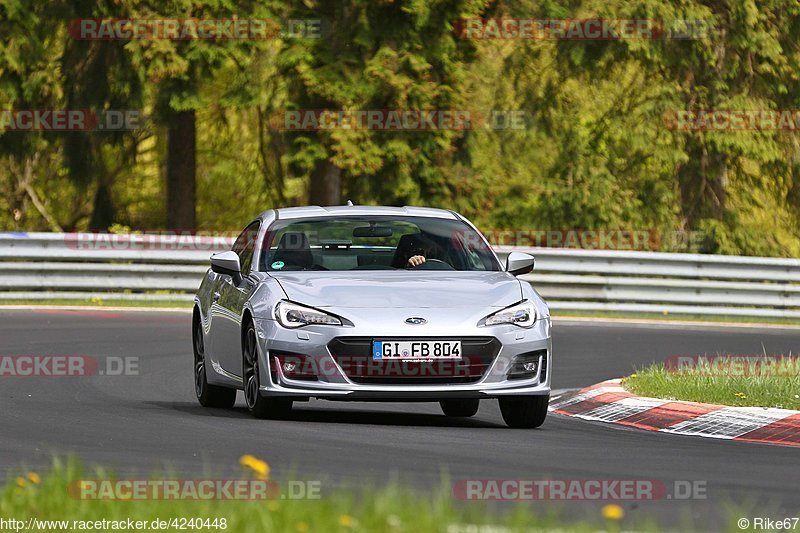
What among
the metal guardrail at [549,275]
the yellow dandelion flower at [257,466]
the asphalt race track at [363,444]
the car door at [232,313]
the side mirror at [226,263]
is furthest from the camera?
the metal guardrail at [549,275]

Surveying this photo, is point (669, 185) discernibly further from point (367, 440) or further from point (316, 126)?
point (367, 440)

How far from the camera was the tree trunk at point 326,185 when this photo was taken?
32.3 m

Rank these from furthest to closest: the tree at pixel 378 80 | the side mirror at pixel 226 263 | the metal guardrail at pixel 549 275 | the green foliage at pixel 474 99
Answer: the tree at pixel 378 80
the green foliage at pixel 474 99
the metal guardrail at pixel 549 275
the side mirror at pixel 226 263

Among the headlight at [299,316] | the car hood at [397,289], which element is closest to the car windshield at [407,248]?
the car hood at [397,289]

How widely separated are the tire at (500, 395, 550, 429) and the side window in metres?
2.12

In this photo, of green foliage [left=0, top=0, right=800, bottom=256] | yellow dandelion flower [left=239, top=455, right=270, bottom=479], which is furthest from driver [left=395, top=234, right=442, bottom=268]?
green foliage [left=0, top=0, right=800, bottom=256]

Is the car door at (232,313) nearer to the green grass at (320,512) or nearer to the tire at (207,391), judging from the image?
the tire at (207,391)

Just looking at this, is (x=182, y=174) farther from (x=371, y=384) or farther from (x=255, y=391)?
(x=371, y=384)

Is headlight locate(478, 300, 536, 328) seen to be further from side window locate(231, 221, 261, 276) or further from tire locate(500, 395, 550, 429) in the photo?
side window locate(231, 221, 261, 276)

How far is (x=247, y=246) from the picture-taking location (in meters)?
13.0

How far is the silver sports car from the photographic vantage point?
1083 cm

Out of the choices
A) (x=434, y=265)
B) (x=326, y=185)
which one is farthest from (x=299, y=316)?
(x=326, y=185)

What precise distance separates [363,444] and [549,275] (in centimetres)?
1544

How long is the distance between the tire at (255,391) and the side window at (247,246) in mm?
909
